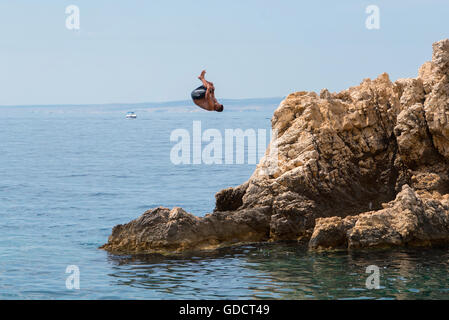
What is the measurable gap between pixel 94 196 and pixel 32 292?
3141cm

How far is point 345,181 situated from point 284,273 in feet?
22.2

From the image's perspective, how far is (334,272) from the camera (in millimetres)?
25625

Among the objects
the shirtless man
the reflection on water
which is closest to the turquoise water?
the reflection on water

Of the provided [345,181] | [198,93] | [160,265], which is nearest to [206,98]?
[198,93]

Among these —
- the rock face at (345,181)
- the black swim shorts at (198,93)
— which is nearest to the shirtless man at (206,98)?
the black swim shorts at (198,93)

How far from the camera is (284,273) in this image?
2602 centimetres

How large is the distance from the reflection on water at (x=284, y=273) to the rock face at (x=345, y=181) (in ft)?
2.81

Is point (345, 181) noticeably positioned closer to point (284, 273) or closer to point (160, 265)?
point (284, 273)

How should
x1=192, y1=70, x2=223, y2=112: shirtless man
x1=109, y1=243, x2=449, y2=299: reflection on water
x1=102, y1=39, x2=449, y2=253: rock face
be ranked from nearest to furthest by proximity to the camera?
x1=109, y1=243, x2=449, y2=299: reflection on water < x1=192, y1=70, x2=223, y2=112: shirtless man < x1=102, y1=39, x2=449, y2=253: rock face

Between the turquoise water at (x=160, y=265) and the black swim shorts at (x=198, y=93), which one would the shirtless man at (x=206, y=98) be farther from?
the turquoise water at (x=160, y=265)

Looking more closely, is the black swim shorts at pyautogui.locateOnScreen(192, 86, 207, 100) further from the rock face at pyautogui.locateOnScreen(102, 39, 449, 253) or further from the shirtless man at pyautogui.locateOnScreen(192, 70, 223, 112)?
the rock face at pyautogui.locateOnScreen(102, 39, 449, 253)

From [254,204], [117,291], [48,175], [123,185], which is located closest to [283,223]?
[254,204]

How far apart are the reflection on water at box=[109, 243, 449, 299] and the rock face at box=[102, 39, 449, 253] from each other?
2.81 feet

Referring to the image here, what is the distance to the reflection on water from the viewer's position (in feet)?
77.8
